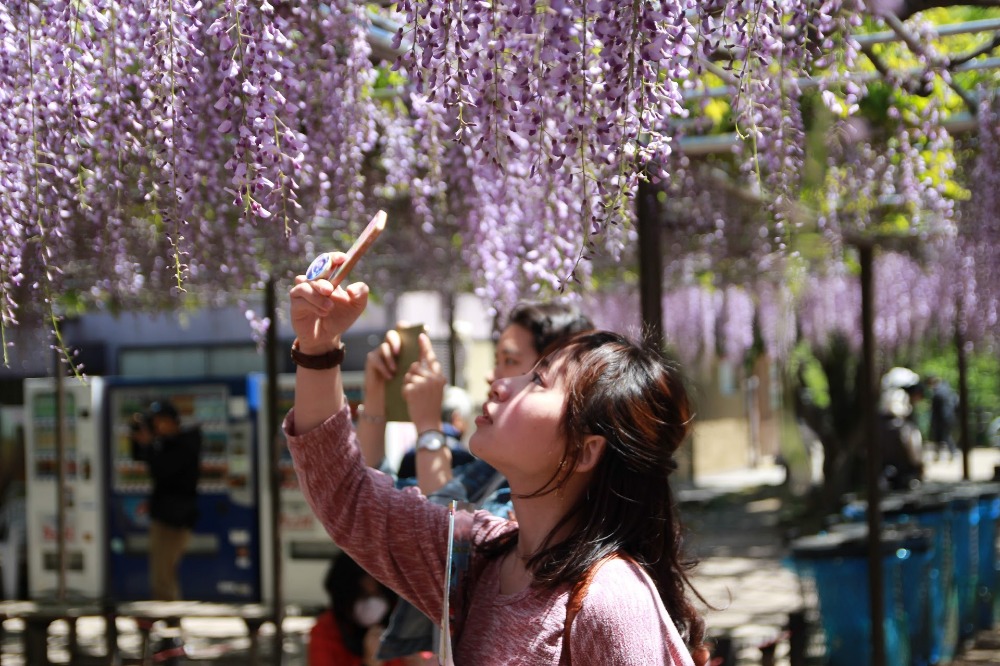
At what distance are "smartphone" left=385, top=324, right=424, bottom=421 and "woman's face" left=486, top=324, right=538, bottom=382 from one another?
0.68 feet

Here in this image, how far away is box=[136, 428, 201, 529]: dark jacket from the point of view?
28.0ft

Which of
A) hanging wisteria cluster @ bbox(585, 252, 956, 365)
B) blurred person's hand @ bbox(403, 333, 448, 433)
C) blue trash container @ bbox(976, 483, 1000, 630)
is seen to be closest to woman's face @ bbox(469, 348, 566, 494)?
blurred person's hand @ bbox(403, 333, 448, 433)

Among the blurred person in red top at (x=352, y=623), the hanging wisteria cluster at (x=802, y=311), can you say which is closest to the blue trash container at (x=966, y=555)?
the hanging wisteria cluster at (x=802, y=311)

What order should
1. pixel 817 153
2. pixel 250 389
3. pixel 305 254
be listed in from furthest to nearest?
pixel 250 389 → pixel 817 153 → pixel 305 254

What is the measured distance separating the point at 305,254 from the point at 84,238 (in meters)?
1.07

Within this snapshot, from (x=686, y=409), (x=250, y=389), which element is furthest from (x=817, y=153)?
(x=250, y=389)

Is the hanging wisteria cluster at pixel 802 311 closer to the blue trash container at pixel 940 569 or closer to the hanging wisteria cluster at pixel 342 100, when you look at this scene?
the blue trash container at pixel 940 569

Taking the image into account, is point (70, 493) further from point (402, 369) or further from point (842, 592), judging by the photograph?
point (402, 369)

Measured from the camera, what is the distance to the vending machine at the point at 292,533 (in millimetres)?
9125

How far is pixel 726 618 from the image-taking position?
8086 millimetres

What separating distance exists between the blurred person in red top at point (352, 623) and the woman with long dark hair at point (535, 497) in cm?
165

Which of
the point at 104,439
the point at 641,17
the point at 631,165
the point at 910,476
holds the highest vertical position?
the point at 641,17

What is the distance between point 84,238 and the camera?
16.9ft

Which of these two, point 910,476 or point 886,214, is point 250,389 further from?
point 910,476
